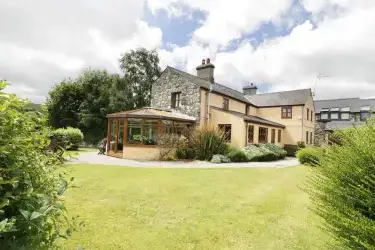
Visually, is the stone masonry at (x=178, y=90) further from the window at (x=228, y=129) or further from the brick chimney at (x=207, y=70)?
the brick chimney at (x=207, y=70)

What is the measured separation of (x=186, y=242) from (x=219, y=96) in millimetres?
18717

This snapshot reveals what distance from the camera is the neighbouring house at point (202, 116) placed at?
16.5 meters

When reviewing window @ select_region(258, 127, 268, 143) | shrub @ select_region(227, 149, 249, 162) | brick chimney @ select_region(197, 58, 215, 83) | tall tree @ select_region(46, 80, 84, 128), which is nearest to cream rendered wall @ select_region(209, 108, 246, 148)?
shrub @ select_region(227, 149, 249, 162)

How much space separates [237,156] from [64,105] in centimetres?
2599

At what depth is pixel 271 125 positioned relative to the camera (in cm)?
2442

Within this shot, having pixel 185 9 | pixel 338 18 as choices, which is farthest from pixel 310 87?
pixel 185 9

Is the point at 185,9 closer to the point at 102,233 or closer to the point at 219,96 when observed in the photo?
the point at 219,96

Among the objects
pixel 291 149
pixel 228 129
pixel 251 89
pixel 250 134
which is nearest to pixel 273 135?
pixel 291 149

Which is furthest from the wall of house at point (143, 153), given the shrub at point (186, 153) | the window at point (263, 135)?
the window at point (263, 135)

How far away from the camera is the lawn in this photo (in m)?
4.12

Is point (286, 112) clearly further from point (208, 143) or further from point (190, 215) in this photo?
point (190, 215)

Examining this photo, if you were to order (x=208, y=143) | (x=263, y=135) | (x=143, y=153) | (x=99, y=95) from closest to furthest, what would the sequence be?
(x=143, y=153) < (x=208, y=143) < (x=263, y=135) < (x=99, y=95)

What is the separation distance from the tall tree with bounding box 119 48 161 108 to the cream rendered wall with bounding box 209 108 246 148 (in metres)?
15.5

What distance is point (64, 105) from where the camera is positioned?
31.3 m
